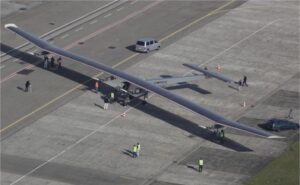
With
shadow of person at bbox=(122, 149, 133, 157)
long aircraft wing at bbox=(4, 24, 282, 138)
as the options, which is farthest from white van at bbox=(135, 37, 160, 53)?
shadow of person at bbox=(122, 149, 133, 157)

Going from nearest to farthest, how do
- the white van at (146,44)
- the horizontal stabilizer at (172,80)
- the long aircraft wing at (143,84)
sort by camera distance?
the long aircraft wing at (143,84), the horizontal stabilizer at (172,80), the white van at (146,44)

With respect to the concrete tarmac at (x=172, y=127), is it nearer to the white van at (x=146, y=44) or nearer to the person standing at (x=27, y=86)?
the white van at (x=146, y=44)

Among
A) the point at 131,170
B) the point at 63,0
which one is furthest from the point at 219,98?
the point at 63,0

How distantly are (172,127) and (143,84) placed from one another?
6569 millimetres

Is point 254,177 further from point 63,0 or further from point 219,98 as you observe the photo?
point 63,0

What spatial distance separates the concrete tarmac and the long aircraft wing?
332 cm

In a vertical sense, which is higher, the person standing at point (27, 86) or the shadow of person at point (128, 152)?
the person standing at point (27, 86)

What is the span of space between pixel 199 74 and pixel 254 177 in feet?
90.8

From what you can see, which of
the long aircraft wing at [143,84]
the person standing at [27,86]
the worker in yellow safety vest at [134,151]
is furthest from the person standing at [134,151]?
the person standing at [27,86]

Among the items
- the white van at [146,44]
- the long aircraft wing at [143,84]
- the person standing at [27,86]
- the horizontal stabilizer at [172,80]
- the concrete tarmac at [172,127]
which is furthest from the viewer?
the white van at [146,44]

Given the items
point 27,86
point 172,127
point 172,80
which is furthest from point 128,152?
point 27,86

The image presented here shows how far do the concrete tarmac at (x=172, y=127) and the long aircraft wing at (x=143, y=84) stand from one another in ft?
10.9

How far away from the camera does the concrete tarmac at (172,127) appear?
336 feet

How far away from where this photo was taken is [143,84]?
116 metres
